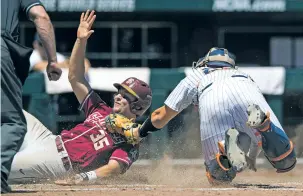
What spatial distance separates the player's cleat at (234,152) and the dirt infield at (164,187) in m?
0.21

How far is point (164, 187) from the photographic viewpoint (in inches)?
297

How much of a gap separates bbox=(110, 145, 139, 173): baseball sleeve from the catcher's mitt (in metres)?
0.09

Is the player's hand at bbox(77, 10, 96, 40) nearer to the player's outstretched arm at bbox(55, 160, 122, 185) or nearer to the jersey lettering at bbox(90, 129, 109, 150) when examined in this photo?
the jersey lettering at bbox(90, 129, 109, 150)

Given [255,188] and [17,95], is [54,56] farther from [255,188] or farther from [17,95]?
[255,188]

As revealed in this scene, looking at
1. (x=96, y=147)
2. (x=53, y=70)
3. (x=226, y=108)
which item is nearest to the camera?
(x=53, y=70)

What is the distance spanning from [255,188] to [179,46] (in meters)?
9.34

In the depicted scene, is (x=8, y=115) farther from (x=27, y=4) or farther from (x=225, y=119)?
(x=225, y=119)

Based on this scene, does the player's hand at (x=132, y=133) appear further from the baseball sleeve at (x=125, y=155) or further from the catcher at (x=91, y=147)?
the baseball sleeve at (x=125, y=155)

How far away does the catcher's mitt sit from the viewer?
7.78m

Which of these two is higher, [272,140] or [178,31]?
[272,140]

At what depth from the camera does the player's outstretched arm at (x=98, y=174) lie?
7738 millimetres

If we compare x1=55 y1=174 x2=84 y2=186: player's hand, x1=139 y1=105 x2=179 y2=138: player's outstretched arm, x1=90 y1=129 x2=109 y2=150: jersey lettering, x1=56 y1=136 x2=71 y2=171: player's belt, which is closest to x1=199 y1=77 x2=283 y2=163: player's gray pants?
x1=139 y1=105 x2=179 y2=138: player's outstretched arm

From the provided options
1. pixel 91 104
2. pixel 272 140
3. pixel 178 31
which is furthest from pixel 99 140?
pixel 178 31

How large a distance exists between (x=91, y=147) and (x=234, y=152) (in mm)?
1530
